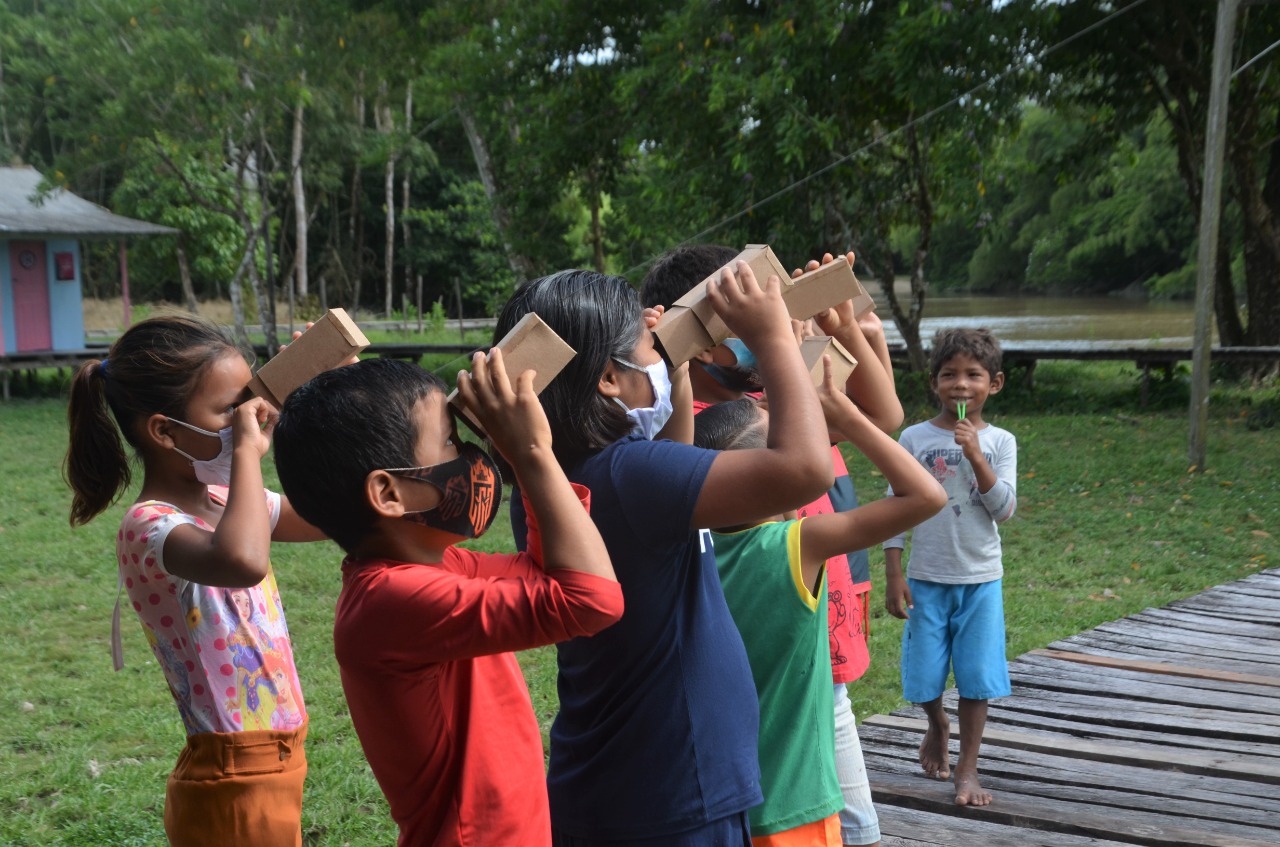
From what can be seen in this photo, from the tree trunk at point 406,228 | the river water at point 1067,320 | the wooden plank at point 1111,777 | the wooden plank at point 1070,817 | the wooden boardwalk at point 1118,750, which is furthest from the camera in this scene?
the tree trunk at point 406,228

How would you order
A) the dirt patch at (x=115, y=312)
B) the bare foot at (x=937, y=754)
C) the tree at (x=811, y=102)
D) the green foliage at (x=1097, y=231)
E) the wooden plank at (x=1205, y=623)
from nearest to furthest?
the bare foot at (x=937, y=754)
the wooden plank at (x=1205, y=623)
the tree at (x=811, y=102)
the dirt patch at (x=115, y=312)
the green foliage at (x=1097, y=231)

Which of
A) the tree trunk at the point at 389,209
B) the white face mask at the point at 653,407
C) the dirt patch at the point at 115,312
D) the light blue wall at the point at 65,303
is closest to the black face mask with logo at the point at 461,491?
the white face mask at the point at 653,407

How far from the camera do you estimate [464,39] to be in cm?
1459

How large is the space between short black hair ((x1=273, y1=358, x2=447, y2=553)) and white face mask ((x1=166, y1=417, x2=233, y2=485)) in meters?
0.71

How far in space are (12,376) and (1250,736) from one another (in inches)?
858

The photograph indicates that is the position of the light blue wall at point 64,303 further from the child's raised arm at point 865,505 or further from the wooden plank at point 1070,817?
the child's raised arm at point 865,505

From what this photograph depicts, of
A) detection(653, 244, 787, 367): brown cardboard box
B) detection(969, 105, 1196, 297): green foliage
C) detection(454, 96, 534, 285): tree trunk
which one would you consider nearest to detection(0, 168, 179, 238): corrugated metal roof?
detection(454, 96, 534, 285): tree trunk

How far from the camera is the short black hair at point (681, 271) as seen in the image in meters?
2.74

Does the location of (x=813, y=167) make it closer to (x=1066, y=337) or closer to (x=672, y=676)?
(x=672, y=676)

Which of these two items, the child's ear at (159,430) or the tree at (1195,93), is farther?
the tree at (1195,93)

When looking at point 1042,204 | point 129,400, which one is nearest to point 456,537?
point 129,400

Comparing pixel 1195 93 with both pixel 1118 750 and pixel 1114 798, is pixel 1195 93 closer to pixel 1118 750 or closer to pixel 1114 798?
pixel 1118 750

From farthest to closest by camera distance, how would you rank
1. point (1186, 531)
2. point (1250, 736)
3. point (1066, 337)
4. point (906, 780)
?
point (1066, 337), point (1186, 531), point (1250, 736), point (906, 780)

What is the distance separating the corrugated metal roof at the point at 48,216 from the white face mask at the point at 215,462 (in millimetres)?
19104
